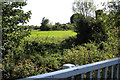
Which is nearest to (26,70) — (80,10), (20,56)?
(20,56)

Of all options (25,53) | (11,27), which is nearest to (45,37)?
(25,53)

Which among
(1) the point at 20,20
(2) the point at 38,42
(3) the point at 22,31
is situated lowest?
(2) the point at 38,42

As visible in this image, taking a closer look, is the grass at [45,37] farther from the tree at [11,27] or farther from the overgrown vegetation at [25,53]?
the tree at [11,27]

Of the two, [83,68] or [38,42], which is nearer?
[83,68]

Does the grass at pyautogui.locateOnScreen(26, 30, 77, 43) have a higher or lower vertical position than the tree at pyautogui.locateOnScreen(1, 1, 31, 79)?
lower

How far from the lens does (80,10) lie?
11.3m

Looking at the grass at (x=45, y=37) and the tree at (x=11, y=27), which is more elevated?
the tree at (x=11, y=27)

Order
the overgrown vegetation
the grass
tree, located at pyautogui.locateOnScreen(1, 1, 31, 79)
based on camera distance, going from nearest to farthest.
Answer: tree, located at pyautogui.locateOnScreen(1, 1, 31, 79) → the overgrown vegetation → the grass

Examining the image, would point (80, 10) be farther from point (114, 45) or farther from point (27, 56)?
point (27, 56)

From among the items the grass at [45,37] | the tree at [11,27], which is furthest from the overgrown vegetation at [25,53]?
the grass at [45,37]

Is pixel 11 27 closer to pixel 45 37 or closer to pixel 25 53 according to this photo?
pixel 25 53

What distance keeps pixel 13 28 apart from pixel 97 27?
631 cm

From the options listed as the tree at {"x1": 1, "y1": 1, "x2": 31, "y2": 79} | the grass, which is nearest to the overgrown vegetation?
the tree at {"x1": 1, "y1": 1, "x2": 31, "y2": 79}

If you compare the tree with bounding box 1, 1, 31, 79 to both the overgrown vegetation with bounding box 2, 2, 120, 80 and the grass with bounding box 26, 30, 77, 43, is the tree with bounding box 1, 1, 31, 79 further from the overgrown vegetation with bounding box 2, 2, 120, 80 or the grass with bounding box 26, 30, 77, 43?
the grass with bounding box 26, 30, 77, 43
